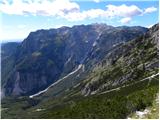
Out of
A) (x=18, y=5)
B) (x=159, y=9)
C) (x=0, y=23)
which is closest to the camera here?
(x=159, y=9)

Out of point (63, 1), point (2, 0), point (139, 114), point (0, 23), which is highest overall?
point (63, 1)

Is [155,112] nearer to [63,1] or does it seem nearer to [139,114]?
[139,114]

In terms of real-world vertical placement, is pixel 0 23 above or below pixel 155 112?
above

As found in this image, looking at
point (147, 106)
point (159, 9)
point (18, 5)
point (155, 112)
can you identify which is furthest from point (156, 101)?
point (18, 5)

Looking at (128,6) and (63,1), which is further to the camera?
(128,6)

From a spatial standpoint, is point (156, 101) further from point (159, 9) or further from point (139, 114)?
point (159, 9)

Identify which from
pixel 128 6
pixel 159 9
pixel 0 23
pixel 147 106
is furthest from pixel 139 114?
pixel 128 6

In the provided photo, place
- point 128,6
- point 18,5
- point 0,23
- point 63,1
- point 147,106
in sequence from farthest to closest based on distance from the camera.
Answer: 1. point 128,6
2. point 63,1
3. point 18,5
4. point 147,106
5. point 0,23

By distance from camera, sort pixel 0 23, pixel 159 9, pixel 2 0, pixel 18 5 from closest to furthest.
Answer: pixel 159 9 → pixel 0 23 → pixel 2 0 → pixel 18 5

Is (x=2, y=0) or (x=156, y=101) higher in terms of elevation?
(x=2, y=0)
